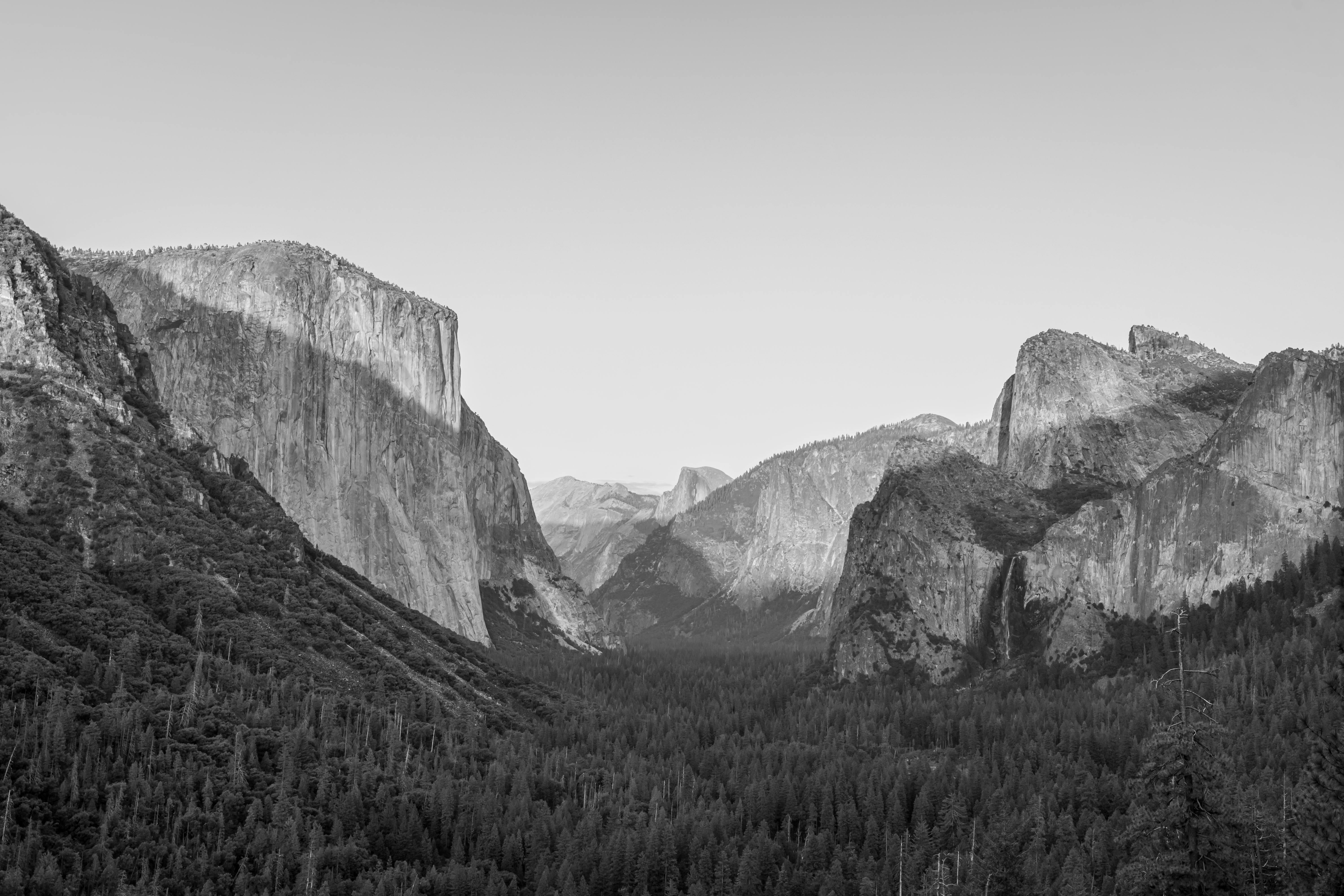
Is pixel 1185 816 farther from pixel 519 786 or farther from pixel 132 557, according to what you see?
pixel 132 557

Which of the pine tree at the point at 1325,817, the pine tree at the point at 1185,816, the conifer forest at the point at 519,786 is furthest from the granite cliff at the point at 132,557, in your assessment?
the pine tree at the point at 1325,817

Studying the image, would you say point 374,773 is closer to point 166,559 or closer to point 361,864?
point 361,864

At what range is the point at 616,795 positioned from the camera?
5487 inches

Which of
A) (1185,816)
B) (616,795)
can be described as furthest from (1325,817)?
(616,795)

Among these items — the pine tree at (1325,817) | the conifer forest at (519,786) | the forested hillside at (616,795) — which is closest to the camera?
the pine tree at (1325,817)

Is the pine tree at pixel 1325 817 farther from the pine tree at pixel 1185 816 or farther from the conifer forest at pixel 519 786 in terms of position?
the pine tree at pixel 1185 816

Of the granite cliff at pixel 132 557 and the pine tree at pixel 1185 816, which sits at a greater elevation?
the granite cliff at pixel 132 557

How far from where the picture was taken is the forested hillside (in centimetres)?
7031

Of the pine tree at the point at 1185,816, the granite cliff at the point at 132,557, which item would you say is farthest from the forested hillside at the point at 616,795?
the granite cliff at the point at 132,557

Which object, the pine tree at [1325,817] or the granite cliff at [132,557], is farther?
the granite cliff at [132,557]

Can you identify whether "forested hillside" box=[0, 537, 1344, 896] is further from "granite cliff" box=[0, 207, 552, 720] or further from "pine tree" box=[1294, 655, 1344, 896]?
"granite cliff" box=[0, 207, 552, 720]

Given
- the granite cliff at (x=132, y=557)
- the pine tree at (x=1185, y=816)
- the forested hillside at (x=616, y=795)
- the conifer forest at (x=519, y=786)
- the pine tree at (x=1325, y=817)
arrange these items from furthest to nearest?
the granite cliff at (x=132, y=557) → the conifer forest at (x=519, y=786) → the forested hillside at (x=616, y=795) → the pine tree at (x=1325, y=817) → the pine tree at (x=1185, y=816)

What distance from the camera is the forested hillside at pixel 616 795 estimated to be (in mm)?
70312

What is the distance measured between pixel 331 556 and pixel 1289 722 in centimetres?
11687
